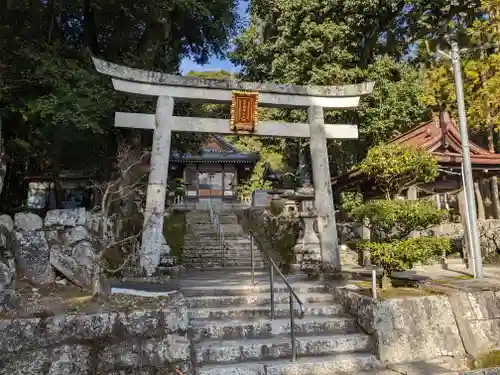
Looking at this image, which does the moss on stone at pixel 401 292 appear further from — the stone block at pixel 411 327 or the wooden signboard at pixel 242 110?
the wooden signboard at pixel 242 110

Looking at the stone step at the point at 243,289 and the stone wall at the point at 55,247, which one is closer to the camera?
the stone wall at the point at 55,247

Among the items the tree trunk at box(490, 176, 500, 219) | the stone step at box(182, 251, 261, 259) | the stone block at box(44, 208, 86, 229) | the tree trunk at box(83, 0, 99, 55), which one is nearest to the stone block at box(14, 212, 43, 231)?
the stone block at box(44, 208, 86, 229)

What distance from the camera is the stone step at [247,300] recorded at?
19.0ft

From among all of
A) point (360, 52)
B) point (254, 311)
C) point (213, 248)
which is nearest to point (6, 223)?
point (254, 311)

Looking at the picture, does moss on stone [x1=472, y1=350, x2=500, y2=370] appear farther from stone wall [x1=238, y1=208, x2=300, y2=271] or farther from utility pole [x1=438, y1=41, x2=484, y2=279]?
Result: stone wall [x1=238, y1=208, x2=300, y2=271]

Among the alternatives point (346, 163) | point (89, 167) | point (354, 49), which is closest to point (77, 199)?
point (89, 167)

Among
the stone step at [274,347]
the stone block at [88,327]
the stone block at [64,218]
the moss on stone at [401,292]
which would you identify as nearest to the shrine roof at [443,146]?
the moss on stone at [401,292]

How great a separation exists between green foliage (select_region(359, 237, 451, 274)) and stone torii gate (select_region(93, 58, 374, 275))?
2339 millimetres

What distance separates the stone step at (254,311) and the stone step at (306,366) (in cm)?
87

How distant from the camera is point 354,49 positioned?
1753 centimetres

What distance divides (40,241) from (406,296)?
15.7ft

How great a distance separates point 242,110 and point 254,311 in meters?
4.48

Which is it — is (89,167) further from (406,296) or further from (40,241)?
(406,296)

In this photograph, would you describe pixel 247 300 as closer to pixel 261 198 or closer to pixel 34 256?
pixel 34 256
